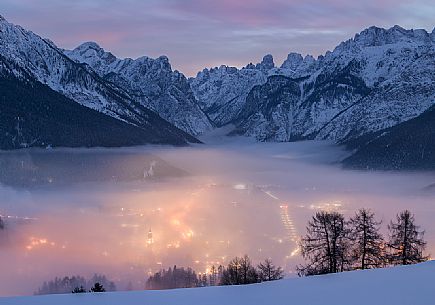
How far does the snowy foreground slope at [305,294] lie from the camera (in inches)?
762

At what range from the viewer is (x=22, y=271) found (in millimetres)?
126000

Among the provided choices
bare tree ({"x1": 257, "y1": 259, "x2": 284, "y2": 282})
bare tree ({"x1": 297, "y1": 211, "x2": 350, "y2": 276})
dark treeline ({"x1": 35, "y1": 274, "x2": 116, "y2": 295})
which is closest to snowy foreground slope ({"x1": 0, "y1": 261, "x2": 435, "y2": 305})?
bare tree ({"x1": 297, "y1": 211, "x2": 350, "y2": 276})

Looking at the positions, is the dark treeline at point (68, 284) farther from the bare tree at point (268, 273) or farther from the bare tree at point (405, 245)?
the bare tree at point (405, 245)

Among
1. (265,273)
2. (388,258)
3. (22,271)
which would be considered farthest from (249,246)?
(388,258)

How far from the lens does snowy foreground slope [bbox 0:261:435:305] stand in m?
19.3

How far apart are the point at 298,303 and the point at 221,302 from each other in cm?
280

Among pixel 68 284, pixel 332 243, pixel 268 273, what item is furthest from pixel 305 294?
pixel 68 284

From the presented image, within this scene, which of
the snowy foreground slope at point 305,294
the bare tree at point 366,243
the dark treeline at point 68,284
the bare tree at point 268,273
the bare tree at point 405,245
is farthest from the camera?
the dark treeline at point 68,284

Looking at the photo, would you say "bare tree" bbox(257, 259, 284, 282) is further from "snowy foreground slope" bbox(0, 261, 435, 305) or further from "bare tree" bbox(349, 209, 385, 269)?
"snowy foreground slope" bbox(0, 261, 435, 305)

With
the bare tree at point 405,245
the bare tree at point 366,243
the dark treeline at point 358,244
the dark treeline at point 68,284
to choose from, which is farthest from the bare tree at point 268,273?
the dark treeline at point 68,284

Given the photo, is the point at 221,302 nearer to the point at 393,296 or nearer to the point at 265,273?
the point at 393,296

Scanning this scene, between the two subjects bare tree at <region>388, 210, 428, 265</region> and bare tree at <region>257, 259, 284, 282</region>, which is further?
bare tree at <region>257, 259, 284, 282</region>

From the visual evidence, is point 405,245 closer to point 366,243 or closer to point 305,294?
point 366,243

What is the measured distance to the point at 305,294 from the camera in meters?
20.7
